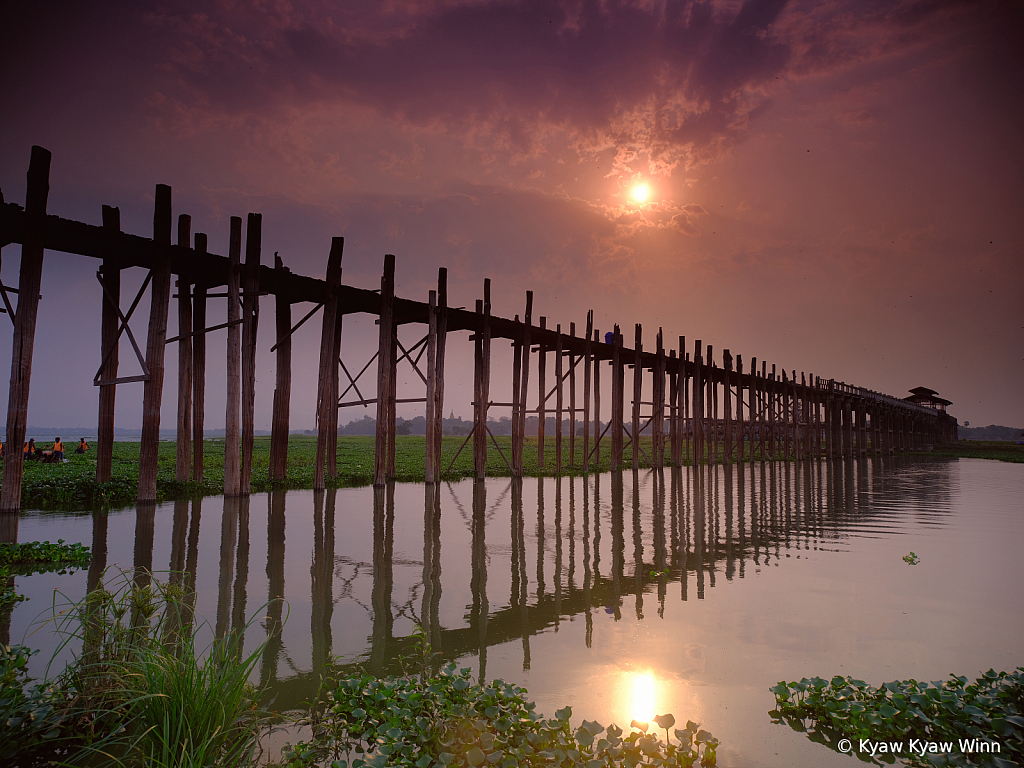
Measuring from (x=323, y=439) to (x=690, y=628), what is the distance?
34.2 feet

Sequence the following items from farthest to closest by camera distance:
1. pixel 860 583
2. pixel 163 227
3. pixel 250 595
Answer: pixel 163 227
pixel 860 583
pixel 250 595

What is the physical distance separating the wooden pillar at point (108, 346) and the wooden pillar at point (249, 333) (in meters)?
2.20

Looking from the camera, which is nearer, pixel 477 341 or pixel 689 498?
pixel 689 498

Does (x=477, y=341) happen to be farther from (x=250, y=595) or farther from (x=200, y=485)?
(x=250, y=595)

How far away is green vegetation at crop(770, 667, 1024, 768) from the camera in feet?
9.70

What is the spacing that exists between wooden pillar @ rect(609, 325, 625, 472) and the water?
34.1ft

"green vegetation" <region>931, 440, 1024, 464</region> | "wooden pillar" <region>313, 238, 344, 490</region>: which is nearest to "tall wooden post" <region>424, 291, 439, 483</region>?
"wooden pillar" <region>313, 238, 344, 490</region>

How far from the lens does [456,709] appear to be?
3.14 metres

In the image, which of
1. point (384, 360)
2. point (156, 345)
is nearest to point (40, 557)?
point (156, 345)

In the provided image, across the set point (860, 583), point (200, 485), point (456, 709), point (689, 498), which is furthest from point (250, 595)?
point (689, 498)

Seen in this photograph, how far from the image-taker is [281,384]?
13.2 meters

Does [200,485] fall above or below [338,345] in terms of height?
below

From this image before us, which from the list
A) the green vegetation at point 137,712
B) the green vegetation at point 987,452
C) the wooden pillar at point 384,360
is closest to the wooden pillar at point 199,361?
the wooden pillar at point 384,360

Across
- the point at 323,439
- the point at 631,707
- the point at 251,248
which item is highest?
the point at 251,248
